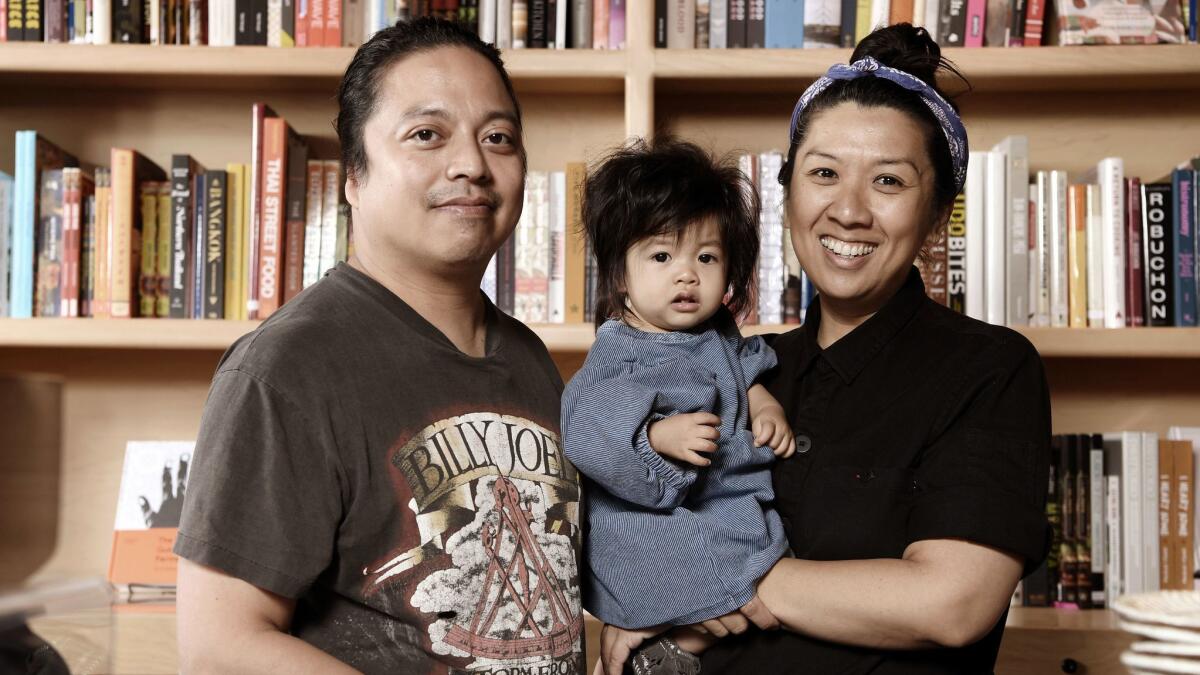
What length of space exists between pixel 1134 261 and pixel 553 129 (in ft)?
4.05

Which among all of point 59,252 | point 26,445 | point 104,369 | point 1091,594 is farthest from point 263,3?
point 1091,594

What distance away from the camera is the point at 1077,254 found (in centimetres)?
216

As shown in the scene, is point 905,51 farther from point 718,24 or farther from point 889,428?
point 718,24

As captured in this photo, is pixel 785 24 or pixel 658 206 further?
pixel 785 24

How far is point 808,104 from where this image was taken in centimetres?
149

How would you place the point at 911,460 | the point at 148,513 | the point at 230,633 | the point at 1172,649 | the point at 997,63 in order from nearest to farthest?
the point at 230,633 < the point at 1172,649 < the point at 911,460 < the point at 997,63 < the point at 148,513

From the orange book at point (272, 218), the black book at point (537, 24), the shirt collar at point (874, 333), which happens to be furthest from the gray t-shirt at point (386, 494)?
the black book at point (537, 24)

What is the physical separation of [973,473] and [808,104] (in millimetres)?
545

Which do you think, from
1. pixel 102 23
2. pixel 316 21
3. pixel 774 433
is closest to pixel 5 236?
pixel 102 23

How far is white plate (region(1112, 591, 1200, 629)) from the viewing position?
1223 millimetres

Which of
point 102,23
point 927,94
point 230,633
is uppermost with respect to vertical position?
point 102,23

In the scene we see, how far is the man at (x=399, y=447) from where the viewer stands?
1127 mm

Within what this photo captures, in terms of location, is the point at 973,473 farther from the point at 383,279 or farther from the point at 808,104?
the point at 383,279

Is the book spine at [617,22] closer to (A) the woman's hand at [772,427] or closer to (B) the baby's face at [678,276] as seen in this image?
(B) the baby's face at [678,276]
